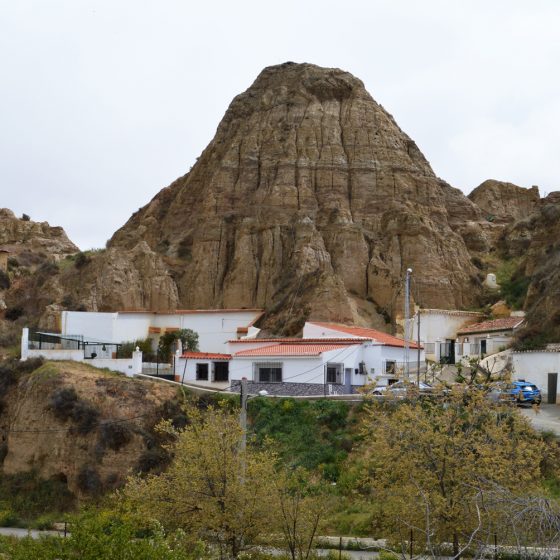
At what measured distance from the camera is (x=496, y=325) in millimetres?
48562

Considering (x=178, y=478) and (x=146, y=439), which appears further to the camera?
(x=146, y=439)

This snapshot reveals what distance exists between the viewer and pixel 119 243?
2640 inches

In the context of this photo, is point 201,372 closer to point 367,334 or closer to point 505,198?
point 367,334

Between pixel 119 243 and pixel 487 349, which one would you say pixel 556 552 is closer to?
pixel 487 349

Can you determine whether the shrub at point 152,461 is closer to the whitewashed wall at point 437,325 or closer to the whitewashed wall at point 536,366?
the whitewashed wall at point 536,366

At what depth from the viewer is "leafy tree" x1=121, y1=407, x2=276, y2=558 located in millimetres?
20625

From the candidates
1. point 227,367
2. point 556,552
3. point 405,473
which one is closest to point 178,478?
point 405,473

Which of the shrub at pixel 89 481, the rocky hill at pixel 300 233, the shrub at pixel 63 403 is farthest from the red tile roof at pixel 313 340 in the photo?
the shrub at pixel 89 481

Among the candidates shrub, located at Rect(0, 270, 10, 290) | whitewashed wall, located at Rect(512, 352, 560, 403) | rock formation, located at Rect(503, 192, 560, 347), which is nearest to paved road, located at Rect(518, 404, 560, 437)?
whitewashed wall, located at Rect(512, 352, 560, 403)

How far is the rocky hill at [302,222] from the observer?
180 feet

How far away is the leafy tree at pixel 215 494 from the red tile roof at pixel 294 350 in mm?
18150

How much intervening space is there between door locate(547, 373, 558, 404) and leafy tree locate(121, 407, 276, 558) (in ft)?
66.8

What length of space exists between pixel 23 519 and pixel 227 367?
11582 mm

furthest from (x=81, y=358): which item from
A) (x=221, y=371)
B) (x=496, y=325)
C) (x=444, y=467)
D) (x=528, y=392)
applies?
(x=444, y=467)
